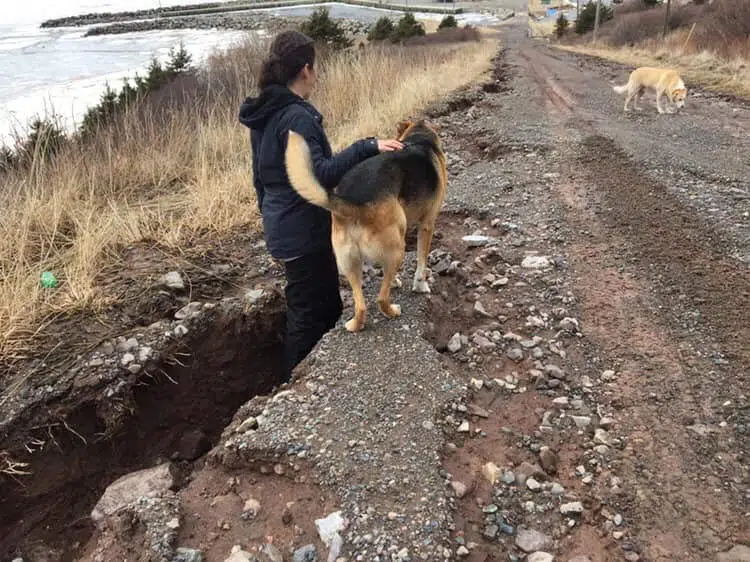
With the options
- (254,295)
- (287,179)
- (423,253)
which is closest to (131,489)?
(254,295)

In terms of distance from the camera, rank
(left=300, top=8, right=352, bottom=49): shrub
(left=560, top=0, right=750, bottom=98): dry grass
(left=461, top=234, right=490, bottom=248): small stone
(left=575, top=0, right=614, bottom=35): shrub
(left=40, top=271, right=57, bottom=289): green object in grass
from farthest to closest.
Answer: (left=575, top=0, right=614, bottom=35): shrub < (left=300, top=8, right=352, bottom=49): shrub < (left=560, top=0, right=750, bottom=98): dry grass < (left=461, top=234, right=490, bottom=248): small stone < (left=40, top=271, right=57, bottom=289): green object in grass

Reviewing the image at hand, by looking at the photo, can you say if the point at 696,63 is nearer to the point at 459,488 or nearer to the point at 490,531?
the point at 459,488

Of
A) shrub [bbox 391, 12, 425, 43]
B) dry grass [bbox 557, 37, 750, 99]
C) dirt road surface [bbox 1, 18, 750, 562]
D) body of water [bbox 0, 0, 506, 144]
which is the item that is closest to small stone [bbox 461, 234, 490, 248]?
dirt road surface [bbox 1, 18, 750, 562]

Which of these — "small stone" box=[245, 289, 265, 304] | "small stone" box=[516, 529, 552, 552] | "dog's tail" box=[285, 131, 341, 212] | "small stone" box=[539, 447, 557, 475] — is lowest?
"small stone" box=[245, 289, 265, 304]

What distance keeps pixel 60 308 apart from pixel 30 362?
503 millimetres

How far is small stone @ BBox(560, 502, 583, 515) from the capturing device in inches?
87.6

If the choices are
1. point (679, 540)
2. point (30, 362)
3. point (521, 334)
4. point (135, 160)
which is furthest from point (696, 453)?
point (135, 160)

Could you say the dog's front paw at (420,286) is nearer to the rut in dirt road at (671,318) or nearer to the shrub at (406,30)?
the rut in dirt road at (671,318)

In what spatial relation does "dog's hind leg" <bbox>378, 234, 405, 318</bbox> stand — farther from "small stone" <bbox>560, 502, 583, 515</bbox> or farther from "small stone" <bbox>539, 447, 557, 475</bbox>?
"small stone" <bbox>560, 502, 583, 515</bbox>

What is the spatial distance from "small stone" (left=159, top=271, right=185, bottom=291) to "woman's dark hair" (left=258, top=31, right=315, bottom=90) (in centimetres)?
190

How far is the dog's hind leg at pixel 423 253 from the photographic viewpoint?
13.0 ft

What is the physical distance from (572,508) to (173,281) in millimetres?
3366

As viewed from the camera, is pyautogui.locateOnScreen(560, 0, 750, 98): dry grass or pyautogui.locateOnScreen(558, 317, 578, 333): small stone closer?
pyautogui.locateOnScreen(558, 317, 578, 333): small stone

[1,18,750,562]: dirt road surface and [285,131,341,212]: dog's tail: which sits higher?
[285,131,341,212]: dog's tail
